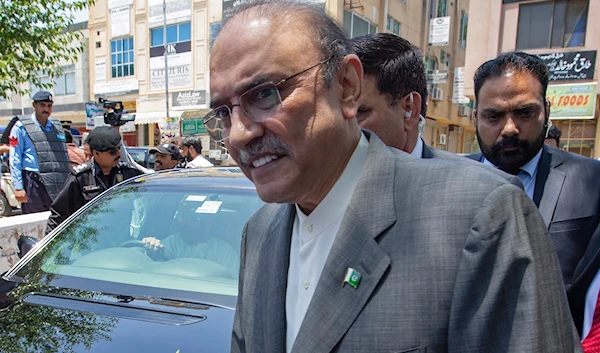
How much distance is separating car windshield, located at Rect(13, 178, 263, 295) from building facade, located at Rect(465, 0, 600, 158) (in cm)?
1223

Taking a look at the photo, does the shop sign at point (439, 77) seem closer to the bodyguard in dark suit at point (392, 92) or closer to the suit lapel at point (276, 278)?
the bodyguard in dark suit at point (392, 92)

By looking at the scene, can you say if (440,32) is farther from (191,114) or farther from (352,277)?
(352,277)

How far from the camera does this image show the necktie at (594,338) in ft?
4.14

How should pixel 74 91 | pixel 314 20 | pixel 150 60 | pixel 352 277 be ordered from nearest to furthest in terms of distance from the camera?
pixel 352 277 → pixel 314 20 → pixel 150 60 → pixel 74 91

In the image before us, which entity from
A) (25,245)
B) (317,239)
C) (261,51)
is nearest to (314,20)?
(261,51)

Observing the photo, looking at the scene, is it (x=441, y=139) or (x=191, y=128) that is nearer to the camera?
(x=191, y=128)

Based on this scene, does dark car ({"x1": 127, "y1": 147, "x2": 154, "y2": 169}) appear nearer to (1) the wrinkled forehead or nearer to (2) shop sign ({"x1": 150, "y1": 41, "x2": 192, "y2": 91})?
(2) shop sign ({"x1": 150, "y1": 41, "x2": 192, "y2": 91})

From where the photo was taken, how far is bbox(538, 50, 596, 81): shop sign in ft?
42.3

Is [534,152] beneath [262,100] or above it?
beneath

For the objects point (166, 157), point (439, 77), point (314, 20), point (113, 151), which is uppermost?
point (439, 77)

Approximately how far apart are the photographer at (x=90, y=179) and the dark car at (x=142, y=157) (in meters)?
6.71

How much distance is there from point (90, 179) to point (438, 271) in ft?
12.6

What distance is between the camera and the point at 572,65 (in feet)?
43.1

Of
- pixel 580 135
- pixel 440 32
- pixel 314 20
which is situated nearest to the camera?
pixel 314 20
